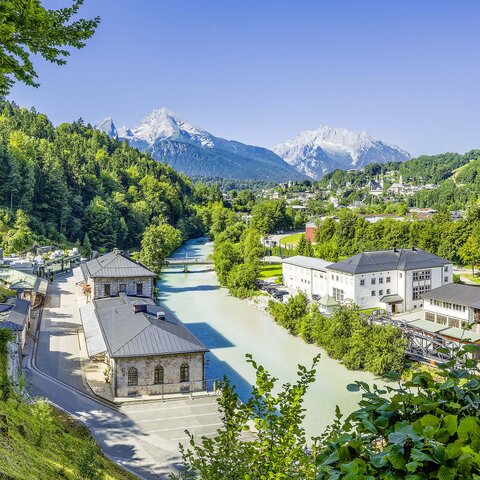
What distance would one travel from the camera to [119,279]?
92.2 ft

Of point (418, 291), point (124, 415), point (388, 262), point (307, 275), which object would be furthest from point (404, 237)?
point (124, 415)

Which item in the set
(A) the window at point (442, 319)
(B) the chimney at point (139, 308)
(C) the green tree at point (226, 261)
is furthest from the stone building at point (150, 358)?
(C) the green tree at point (226, 261)

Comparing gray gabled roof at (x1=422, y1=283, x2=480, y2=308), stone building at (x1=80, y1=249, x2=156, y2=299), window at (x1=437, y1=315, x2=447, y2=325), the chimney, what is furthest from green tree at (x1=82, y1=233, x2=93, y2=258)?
window at (x1=437, y1=315, x2=447, y2=325)

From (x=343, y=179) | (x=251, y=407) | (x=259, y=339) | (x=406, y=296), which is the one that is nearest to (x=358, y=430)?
(x=251, y=407)

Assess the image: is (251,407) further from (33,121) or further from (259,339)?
(33,121)

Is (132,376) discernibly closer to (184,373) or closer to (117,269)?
(184,373)

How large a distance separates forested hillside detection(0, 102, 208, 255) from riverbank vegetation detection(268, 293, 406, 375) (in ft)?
83.0

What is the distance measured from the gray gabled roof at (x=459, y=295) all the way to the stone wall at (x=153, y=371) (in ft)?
Answer: 50.3

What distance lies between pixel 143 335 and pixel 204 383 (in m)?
2.98

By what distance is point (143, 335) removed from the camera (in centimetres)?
1898

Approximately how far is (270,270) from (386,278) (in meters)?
19.1

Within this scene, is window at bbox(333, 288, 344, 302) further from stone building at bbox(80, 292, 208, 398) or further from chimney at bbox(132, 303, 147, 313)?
stone building at bbox(80, 292, 208, 398)

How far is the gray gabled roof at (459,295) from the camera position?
85.9 ft

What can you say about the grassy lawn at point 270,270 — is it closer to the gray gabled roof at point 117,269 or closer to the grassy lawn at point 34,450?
the gray gabled roof at point 117,269
